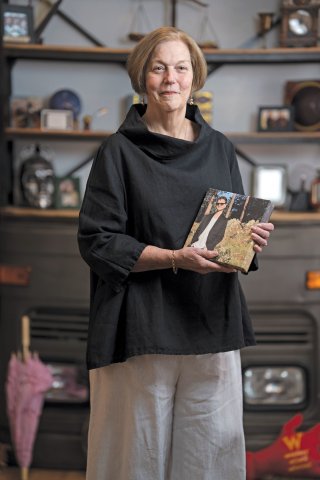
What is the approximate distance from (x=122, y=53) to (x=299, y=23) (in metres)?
0.84

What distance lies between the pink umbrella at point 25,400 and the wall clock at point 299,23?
6.16ft

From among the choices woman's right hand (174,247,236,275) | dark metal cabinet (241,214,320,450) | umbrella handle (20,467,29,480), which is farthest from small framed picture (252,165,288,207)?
woman's right hand (174,247,236,275)

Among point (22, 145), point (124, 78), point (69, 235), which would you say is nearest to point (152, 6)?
point (124, 78)

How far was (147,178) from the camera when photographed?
1774 mm

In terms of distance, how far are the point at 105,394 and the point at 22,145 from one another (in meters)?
2.06

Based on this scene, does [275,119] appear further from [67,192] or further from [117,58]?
[67,192]

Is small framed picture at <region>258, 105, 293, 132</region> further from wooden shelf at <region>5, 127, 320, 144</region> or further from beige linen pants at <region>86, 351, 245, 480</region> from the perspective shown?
beige linen pants at <region>86, 351, 245, 480</region>

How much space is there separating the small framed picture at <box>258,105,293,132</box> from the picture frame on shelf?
42.5 inches

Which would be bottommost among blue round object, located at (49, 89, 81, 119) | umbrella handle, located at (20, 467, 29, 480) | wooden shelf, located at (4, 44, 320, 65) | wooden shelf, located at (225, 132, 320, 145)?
umbrella handle, located at (20, 467, 29, 480)

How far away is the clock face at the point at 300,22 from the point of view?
3395 mm

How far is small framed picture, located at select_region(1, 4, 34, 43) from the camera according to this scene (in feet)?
11.0

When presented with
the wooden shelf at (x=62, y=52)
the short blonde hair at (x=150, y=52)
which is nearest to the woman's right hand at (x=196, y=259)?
the short blonde hair at (x=150, y=52)

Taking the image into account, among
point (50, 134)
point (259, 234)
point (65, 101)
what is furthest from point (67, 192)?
point (259, 234)

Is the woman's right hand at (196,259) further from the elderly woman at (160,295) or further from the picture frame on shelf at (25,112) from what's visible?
the picture frame on shelf at (25,112)
